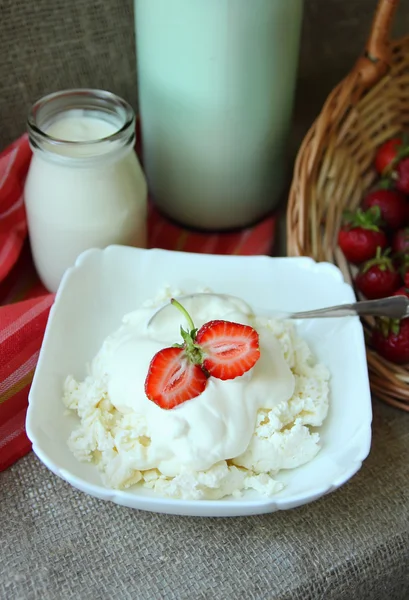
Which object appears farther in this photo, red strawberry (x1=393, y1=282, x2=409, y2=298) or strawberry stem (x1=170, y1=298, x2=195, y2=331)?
red strawberry (x1=393, y1=282, x2=409, y2=298)

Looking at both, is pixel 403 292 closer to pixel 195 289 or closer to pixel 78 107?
pixel 195 289

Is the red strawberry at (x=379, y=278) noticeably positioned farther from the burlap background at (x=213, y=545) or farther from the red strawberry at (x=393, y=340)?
the burlap background at (x=213, y=545)

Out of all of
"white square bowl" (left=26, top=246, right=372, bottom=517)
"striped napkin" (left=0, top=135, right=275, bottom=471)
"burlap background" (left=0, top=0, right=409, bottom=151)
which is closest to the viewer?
"white square bowl" (left=26, top=246, right=372, bottom=517)

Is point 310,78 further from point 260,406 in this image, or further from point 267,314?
point 260,406

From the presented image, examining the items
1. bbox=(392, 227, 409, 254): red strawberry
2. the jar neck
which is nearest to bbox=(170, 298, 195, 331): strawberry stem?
the jar neck

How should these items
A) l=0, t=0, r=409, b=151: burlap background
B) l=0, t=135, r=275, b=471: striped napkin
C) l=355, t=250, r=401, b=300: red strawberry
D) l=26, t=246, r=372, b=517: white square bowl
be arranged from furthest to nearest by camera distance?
1. l=0, t=0, r=409, b=151: burlap background
2. l=355, t=250, r=401, b=300: red strawberry
3. l=0, t=135, r=275, b=471: striped napkin
4. l=26, t=246, r=372, b=517: white square bowl

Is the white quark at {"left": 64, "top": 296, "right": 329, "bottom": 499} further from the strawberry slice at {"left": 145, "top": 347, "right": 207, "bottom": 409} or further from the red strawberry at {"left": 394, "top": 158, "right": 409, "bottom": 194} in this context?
the red strawberry at {"left": 394, "top": 158, "right": 409, "bottom": 194}

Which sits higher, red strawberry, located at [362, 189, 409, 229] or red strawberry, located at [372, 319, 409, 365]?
red strawberry, located at [362, 189, 409, 229]

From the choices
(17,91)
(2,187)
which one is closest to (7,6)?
(17,91)

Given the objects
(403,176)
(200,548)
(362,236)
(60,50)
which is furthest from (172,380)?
(60,50)
